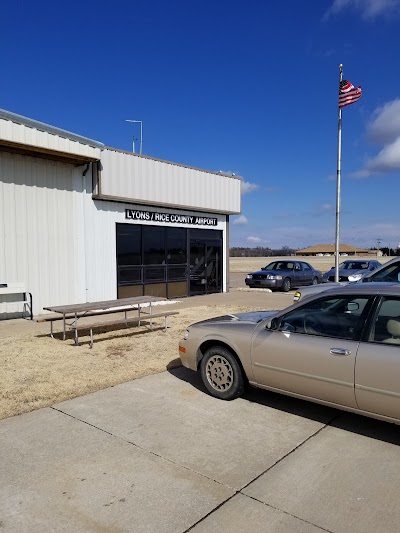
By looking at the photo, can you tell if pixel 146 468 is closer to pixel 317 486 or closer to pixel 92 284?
pixel 317 486

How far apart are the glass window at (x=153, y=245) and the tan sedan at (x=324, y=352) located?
372 inches

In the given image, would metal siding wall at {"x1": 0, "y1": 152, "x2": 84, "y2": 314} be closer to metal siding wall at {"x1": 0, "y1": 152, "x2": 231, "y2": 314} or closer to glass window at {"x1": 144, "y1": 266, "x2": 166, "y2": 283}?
metal siding wall at {"x1": 0, "y1": 152, "x2": 231, "y2": 314}

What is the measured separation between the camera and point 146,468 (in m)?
3.43

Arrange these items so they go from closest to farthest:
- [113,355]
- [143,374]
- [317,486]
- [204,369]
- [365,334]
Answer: [317,486] → [365,334] → [204,369] → [143,374] → [113,355]

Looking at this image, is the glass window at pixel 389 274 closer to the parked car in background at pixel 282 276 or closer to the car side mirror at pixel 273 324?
the car side mirror at pixel 273 324

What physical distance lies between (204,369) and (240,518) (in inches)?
98.3

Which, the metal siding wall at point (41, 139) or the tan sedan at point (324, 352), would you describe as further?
the metal siding wall at point (41, 139)

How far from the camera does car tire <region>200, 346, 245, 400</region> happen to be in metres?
4.91

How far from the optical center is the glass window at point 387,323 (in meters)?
3.79

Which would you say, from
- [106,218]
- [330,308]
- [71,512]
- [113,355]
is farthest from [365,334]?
[106,218]

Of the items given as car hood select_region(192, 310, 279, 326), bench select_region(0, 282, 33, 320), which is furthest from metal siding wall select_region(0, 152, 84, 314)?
car hood select_region(192, 310, 279, 326)

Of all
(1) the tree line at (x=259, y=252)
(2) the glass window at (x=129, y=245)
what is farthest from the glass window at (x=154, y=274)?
(1) the tree line at (x=259, y=252)

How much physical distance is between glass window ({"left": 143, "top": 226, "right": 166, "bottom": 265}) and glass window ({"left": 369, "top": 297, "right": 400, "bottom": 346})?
11.0m

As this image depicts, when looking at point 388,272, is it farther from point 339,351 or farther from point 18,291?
point 18,291
